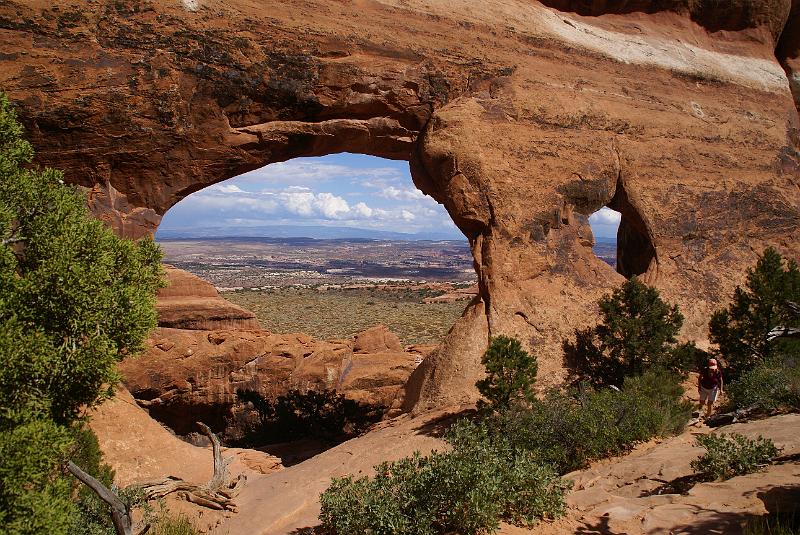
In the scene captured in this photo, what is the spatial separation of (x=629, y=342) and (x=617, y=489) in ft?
16.0

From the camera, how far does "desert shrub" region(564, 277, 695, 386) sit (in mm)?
11602

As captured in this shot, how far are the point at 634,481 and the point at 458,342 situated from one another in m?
5.01

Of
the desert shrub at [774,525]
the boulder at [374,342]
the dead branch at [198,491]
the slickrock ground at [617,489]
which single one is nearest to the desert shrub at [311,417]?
the boulder at [374,342]

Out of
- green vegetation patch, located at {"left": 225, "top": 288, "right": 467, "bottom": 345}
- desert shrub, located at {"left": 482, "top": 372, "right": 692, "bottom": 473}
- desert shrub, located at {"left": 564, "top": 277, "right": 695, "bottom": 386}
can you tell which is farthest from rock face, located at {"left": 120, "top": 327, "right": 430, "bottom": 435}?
green vegetation patch, located at {"left": 225, "top": 288, "right": 467, "bottom": 345}

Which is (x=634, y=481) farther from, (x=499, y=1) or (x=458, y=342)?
(x=499, y=1)

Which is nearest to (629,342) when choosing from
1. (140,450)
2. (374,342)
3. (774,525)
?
(774,525)

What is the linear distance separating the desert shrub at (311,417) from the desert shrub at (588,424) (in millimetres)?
7429

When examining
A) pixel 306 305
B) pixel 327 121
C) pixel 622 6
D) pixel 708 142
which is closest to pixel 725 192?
pixel 708 142

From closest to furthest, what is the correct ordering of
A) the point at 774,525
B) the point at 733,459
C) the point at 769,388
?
the point at 774,525, the point at 733,459, the point at 769,388

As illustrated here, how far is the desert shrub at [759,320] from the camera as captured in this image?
11500 mm

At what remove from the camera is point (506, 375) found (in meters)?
10.0

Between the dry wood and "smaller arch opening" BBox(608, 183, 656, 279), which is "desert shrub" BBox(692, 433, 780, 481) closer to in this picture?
the dry wood

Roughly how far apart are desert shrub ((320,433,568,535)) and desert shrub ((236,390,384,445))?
945 cm

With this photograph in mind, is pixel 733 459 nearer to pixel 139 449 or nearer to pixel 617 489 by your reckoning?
pixel 617 489
